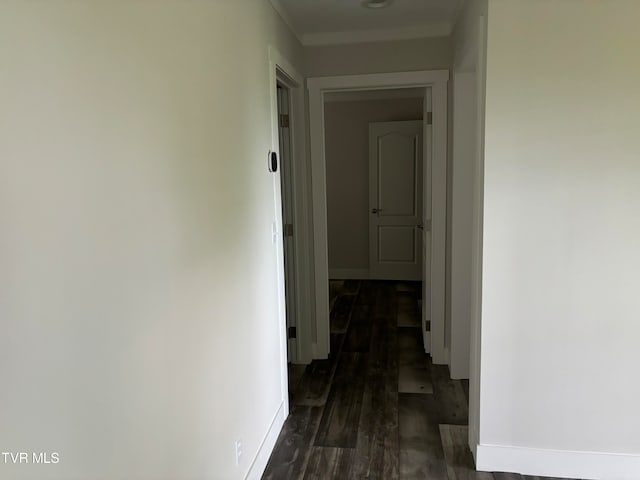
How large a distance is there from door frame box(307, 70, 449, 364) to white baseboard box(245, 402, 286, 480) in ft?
3.48

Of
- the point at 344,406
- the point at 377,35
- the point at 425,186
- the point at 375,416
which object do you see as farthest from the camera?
the point at 425,186

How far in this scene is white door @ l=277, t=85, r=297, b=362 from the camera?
3355 millimetres

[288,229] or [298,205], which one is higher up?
[298,205]

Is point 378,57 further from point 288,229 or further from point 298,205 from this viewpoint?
point 288,229

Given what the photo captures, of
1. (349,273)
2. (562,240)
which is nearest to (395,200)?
(349,273)

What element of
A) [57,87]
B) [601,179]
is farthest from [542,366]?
[57,87]

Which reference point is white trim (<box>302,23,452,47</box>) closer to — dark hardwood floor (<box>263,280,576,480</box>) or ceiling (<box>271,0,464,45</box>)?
ceiling (<box>271,0,464,45</box>)

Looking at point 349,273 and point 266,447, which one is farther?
point 349,273

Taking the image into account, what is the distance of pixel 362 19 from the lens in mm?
3078

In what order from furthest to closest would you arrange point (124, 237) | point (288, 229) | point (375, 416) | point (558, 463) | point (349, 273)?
point (349, 273) < point (288, 229) < point (375, 416) < point (558, 463) < point (124, 237)

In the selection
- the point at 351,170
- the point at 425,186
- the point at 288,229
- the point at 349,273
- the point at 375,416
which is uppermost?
the point at 351,170

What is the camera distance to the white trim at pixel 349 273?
646 centimetres

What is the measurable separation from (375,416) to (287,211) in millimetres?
1538

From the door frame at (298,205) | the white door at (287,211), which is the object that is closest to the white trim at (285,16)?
the door frame at (298,205)
